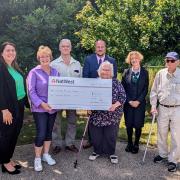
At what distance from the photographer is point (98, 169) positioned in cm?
639

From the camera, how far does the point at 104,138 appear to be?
22.7 feet

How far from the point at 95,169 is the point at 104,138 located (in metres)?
0.72

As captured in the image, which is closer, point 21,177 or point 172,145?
point 21,177

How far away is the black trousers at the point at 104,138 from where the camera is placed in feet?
22.4

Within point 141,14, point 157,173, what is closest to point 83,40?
point 141,14

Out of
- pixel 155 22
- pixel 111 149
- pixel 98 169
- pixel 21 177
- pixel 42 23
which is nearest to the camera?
pixel 21 177

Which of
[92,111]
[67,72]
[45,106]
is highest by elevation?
[67,72]

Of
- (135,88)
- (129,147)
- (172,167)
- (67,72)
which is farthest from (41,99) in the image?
(172,167)

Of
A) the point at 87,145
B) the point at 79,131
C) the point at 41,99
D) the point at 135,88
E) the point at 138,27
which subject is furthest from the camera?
the point at 138,27

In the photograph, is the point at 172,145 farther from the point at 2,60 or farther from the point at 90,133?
the point at 2,60

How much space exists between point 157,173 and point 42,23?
3710mm

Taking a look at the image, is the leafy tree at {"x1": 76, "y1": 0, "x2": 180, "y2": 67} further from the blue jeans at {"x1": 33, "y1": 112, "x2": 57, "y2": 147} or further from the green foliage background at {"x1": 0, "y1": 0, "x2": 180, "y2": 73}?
the blue jeans at {"x1": 33, "y1": 112, "x2": 57, "y2": 147}

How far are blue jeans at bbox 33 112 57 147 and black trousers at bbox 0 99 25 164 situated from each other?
312 mm

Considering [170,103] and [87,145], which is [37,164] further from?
[170,103]
